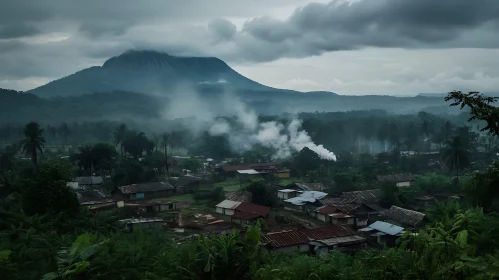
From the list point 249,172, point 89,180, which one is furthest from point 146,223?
point 249,172

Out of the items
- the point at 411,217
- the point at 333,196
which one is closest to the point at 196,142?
the point at 333,196

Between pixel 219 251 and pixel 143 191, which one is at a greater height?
pixel 219 251

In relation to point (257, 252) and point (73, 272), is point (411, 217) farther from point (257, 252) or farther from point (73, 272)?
point (73, 272)

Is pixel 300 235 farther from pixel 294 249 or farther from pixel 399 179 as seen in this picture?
pixel 399 179

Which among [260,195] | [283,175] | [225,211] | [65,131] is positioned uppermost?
[65,131]

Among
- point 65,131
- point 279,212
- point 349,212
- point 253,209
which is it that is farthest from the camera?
point 65,131

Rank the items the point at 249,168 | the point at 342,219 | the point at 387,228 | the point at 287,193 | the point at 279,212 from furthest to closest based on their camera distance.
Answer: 1. the point at 249,168
2. the point at 287,193
3. the point at 279,212
4. the point at 342,219
5. the point at 387,228

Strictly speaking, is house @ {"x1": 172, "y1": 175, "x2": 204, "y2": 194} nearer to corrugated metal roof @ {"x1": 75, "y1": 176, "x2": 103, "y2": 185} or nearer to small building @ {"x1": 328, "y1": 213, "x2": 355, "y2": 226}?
corrugated metal roof @ {"x1": 75, "y1": 176, "x2": 103, "y2": 185}
